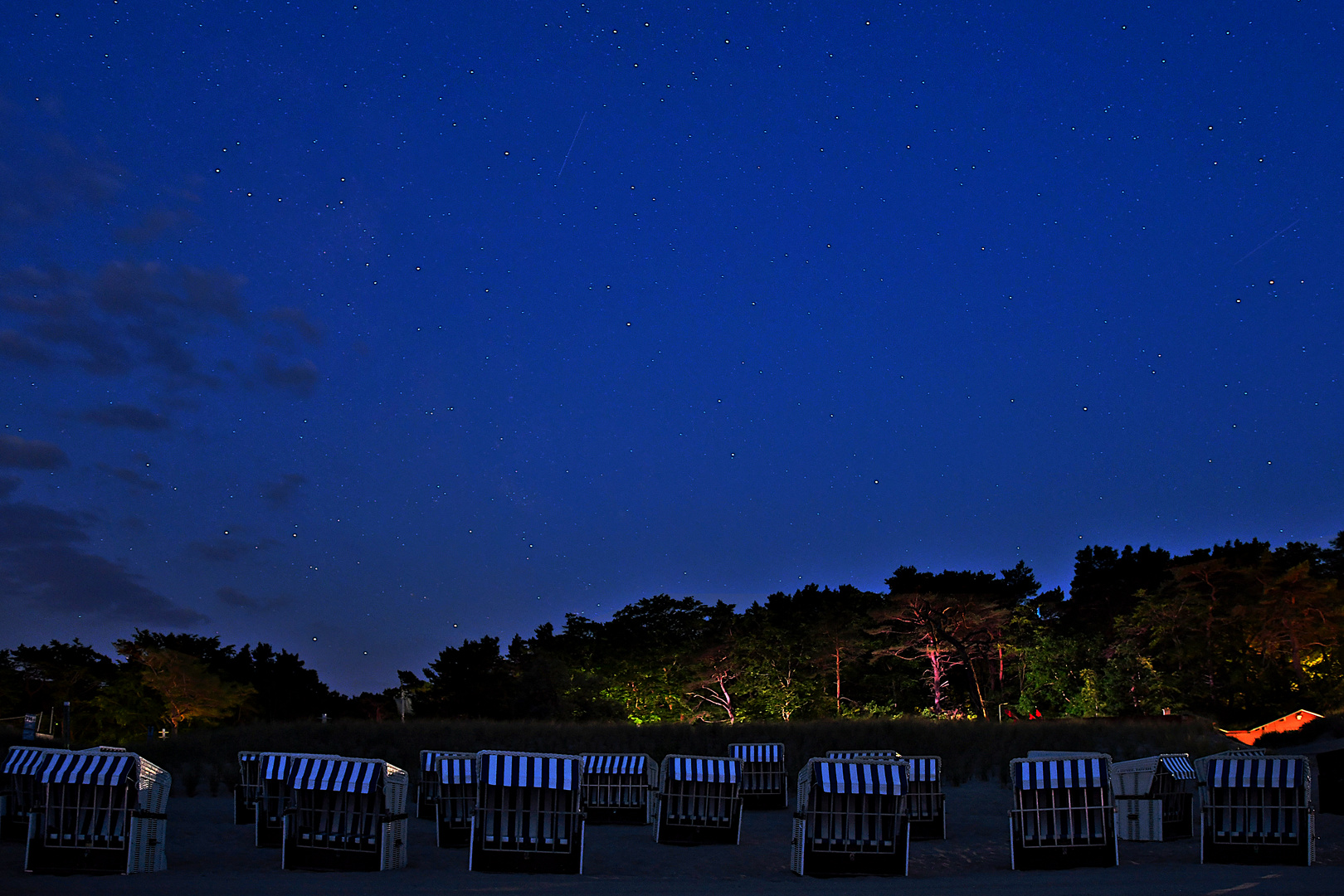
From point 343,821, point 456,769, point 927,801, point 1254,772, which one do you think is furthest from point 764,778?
point 343,821

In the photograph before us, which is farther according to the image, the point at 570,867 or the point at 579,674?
the point at 579,674

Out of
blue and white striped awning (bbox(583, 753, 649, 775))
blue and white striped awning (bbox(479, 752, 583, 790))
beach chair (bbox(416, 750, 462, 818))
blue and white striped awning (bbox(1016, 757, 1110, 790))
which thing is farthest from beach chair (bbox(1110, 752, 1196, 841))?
beach chair (bbox(416, 750, 462, 818))

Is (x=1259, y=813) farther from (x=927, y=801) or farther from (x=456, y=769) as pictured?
(x=456, y=769)

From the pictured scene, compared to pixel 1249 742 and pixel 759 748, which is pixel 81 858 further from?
pixel 1249 742

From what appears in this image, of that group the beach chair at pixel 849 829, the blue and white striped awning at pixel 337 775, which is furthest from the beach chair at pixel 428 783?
the beach chair at pixel 849 829

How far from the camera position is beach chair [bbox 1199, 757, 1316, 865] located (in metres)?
10.2

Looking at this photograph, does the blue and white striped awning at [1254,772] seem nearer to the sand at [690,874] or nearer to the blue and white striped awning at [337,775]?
the sand at [690,874]

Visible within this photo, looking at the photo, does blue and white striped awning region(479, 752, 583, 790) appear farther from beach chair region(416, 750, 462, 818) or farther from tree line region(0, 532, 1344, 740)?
tree line region(0, 532, 1344, 740)

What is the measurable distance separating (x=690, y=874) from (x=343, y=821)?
11.8 ft

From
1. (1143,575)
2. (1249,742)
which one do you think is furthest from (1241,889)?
(1143,575)

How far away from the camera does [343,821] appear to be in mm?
10047

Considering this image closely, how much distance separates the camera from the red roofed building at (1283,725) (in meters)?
35.3

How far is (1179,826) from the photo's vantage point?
44.7ft

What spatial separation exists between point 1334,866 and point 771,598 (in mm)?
41261
